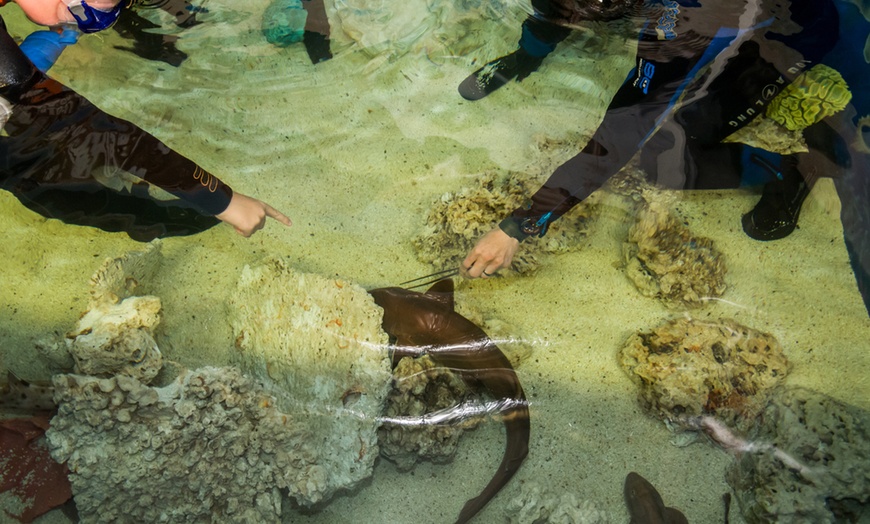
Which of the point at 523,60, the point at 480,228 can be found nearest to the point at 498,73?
the point at 523,60

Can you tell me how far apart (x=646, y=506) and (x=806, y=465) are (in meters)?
0.77

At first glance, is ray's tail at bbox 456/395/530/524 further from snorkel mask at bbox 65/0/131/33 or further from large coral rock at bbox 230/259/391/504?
snorkel mask at bbox 65/0/131/33

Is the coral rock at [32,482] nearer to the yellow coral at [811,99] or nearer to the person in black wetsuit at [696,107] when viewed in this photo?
the person in black wetsuit at [696,107]

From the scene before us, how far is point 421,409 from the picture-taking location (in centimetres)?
265

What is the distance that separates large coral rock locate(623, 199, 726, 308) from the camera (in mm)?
2930

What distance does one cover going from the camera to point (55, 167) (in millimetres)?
2857

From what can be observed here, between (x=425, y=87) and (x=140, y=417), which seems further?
(x=425, y=87)

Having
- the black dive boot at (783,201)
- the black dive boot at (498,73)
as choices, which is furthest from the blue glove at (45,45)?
the black dive boot at (783,201)

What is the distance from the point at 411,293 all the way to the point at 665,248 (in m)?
1.44

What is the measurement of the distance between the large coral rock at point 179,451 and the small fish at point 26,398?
0.15 meters

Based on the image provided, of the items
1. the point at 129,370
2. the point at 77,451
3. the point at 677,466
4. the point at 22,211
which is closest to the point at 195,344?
the point at 129,370

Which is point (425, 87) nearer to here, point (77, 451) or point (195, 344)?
point (195, 344)

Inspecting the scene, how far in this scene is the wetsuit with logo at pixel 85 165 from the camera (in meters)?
2.66

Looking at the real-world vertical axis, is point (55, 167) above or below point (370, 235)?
above
